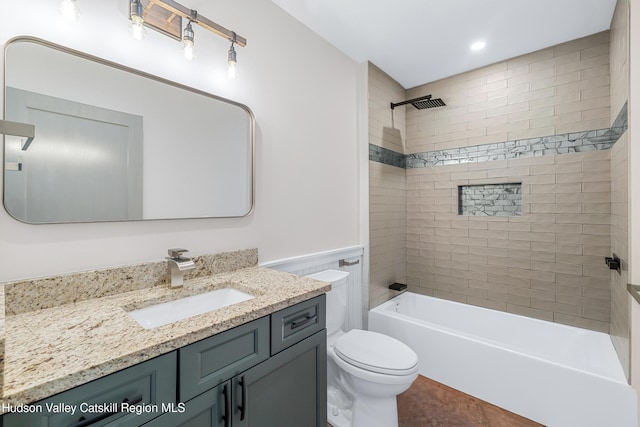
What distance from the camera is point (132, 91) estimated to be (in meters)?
1.20

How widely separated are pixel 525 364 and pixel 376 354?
3.39 ft

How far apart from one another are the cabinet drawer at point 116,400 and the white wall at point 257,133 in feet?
2.02

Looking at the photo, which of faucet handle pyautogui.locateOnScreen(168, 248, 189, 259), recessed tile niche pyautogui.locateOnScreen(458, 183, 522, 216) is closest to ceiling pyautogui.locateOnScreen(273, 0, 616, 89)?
recessed tile niche pyautogui.locateOnScreen(458, 183, 522, 216)

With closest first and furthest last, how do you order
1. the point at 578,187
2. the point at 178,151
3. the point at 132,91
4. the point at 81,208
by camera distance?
the point at 81,208 → the point at 132,91 → the point at 178,151 → the point at 578,187

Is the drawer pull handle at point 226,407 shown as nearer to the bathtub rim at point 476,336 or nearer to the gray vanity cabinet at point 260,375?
the gray vanity cabinet at point 260,375

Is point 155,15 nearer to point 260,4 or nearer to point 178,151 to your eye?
point 178,151

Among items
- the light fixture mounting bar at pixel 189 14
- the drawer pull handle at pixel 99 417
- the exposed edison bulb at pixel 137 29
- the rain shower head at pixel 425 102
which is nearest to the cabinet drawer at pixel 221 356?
the drawer pull handle at pixel 99 417

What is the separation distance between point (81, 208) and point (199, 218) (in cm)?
46

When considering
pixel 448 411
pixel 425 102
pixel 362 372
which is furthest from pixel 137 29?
pixel 448 411

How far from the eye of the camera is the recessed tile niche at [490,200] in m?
2.47

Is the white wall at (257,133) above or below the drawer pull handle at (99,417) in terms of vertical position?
above

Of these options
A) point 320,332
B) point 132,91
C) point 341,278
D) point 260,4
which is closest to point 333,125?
point 260,4

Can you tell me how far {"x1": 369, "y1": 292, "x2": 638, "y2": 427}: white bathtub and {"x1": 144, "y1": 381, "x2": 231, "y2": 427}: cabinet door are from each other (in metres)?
1.78

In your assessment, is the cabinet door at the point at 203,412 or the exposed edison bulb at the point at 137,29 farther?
the exposed edison bulb at the point at 137,29
